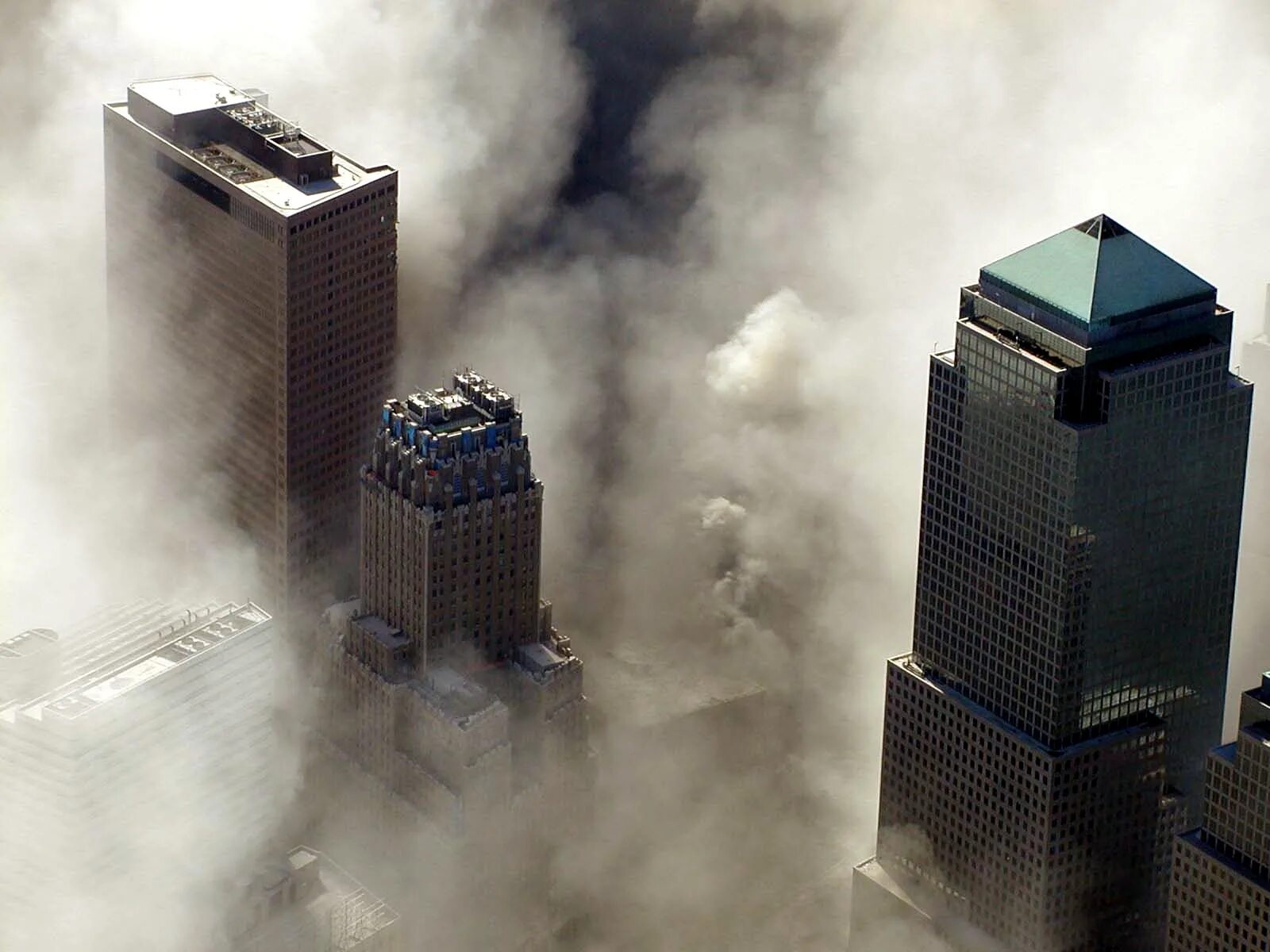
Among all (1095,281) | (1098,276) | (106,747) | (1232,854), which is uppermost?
(1098,276)

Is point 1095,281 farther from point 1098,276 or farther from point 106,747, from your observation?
point 106,747

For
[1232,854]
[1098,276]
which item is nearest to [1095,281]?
[1098,276]

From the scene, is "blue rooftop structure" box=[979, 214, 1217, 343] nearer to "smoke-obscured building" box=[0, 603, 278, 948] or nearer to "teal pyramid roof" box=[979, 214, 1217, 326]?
"teal pyramid roof" box=[979, 214, 1217, 326]

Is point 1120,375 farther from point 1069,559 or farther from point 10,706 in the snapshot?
point 10,706

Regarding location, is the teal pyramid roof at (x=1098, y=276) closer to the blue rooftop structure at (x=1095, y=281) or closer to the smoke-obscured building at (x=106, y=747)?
the blue rooftop structure at (x=1095, y=281)

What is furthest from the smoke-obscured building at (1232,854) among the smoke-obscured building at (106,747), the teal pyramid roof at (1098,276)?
the smoke-obscured building at (106,747)

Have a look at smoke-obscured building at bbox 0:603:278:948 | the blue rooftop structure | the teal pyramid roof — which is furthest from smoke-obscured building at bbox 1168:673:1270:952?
smoke-obscured building at bbox 0:603:278:948

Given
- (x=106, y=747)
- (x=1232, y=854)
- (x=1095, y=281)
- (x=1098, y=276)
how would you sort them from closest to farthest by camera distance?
(x=1232, y=854) < (x=106, y=747) < (x=1095, y=281) < (x=1098, y=276)

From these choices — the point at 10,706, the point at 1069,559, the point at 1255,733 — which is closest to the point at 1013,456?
the point at 1069,559
